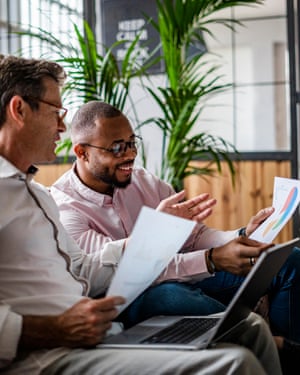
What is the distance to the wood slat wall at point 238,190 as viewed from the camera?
4516 millimetres

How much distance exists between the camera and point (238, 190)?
4.59 metres

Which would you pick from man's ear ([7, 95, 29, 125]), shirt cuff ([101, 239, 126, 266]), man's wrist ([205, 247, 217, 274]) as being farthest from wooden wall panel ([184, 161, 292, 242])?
man's ear ([7, 95, 29, 125])

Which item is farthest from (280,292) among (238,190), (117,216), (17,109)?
(238,190)

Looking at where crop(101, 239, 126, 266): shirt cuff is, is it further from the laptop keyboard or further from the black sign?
the black sign

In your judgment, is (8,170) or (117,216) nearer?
(8,170)

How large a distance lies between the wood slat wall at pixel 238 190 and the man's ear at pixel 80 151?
7.24ft

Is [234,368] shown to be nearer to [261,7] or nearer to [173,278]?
[173,278]

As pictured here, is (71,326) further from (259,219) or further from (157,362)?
(259,219)

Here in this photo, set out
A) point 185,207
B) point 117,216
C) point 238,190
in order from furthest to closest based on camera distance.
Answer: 1. point 238,190
2. point 117,216
3. point 185,207

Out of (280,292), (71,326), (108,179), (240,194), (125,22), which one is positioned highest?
(125,22)

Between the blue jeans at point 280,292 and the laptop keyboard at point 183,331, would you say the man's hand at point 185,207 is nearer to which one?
the laptop keyboard at point 183,331

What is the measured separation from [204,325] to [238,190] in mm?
2972

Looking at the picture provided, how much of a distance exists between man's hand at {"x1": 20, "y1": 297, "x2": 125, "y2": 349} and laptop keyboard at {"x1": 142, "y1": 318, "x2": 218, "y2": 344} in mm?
120

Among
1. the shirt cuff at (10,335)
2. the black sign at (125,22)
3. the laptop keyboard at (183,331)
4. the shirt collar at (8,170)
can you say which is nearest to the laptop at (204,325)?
the laptop keyboard at (183,331)
